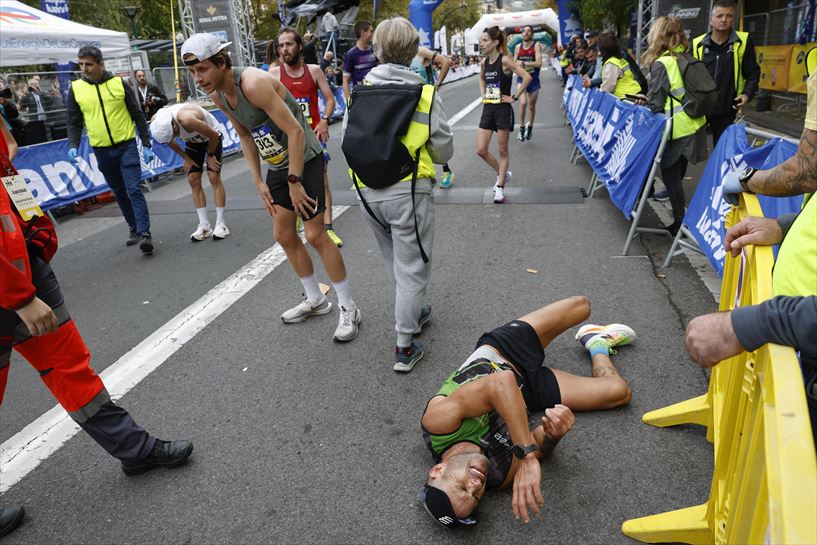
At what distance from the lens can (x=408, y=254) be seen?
335cm

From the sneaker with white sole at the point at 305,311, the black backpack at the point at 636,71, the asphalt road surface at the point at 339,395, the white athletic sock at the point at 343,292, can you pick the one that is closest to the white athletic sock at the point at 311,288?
the sneaker with white sole at the point at 305,311

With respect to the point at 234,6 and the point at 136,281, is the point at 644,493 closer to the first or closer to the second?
the point at 136,281

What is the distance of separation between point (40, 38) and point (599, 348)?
10.6 meters

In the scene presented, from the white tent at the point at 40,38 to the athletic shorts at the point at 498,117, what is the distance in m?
7.76

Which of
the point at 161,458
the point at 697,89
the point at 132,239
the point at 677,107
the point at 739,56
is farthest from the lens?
the point at 132,239

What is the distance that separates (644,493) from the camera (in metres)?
2.38

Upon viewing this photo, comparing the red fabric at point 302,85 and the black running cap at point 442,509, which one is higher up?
the red fabric at point 302,85

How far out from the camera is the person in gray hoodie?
10.2 feet

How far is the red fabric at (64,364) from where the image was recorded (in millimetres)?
2393

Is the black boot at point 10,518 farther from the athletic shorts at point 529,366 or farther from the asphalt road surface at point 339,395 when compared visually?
the athletic shorts at point 529,366

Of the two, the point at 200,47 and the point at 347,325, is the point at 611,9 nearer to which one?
the point at 347,325

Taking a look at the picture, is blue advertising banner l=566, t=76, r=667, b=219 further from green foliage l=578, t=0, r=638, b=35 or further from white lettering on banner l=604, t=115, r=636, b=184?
green foliage l=578, t=0, r=638, b=35

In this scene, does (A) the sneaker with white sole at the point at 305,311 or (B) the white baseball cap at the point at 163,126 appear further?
(B) the white baseball cap at the point at 163,126

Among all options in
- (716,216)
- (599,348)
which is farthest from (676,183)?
(599,348)
